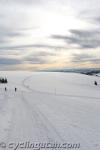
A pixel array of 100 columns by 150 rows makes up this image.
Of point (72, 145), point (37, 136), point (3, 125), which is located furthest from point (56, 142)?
point (3, 125)

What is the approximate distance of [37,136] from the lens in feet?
32.4

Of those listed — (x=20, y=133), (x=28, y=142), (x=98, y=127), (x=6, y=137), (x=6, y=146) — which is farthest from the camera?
(x=98, y=127)

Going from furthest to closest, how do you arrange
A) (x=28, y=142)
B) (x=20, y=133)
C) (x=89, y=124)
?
(x=89, y=124), (x=20, y=133), (x=28, y=142)

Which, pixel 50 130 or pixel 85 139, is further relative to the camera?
pixel 50 130

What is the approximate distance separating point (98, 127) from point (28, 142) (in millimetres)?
4470

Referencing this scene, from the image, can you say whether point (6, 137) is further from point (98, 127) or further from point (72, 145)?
point (98, 127)

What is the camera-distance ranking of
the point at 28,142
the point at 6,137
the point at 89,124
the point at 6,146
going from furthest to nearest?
the point at 89,124 < the point at 6,137 < the point at 28,142 < the point at 6,146

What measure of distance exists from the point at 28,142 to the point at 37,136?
0.86 meters

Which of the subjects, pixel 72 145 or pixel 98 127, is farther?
pixel 98 127

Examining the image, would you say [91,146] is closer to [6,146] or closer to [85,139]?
[85,139]

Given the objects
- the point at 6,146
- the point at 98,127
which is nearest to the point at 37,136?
the point at 6,146

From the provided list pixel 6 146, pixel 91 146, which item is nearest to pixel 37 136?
pixel 6 146

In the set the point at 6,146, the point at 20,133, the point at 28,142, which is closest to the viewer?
the point at 6,146

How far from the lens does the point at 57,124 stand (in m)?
12.6
